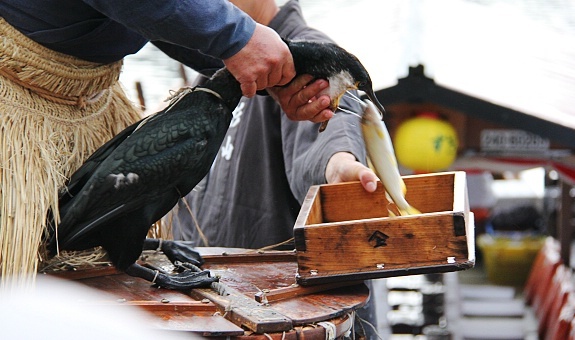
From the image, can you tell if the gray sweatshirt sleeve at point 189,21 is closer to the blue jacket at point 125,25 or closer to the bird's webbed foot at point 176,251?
the blue jacket at point 125,25

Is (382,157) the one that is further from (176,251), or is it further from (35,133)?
(35,133)

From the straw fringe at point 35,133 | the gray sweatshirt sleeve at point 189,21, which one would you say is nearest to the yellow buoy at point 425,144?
the straw fringe at point 35,133

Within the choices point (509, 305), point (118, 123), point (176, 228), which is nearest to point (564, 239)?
point (509, 305)

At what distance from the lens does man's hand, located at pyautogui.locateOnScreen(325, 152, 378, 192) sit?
7.44ft

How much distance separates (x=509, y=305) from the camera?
801 cm

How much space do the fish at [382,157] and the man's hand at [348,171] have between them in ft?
0.15

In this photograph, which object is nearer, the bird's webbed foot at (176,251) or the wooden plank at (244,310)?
the wooden plank at (244,310)

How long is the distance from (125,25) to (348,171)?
0.82 meters

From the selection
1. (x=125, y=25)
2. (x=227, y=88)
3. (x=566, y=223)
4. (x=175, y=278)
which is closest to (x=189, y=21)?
(x=125, y=25)

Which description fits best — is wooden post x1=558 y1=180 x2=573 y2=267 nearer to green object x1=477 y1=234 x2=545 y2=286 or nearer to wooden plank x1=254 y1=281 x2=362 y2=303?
green object x1=477 y1=234 x2=545 y2=286

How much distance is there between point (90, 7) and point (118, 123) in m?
0.46

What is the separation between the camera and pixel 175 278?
6.51ft

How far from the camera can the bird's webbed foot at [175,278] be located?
195cm

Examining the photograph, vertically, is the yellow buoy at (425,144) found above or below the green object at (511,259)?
above
